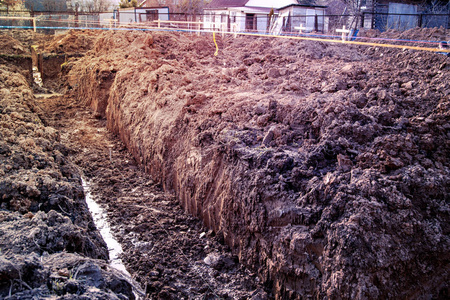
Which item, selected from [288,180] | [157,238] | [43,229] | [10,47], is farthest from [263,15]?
[43,229]

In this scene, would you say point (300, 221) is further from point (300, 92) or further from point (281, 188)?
point (300, 92)

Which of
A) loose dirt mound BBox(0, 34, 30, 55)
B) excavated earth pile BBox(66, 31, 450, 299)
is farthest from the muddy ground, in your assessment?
loose dirt mound BBox(0, 34, 30, 55)

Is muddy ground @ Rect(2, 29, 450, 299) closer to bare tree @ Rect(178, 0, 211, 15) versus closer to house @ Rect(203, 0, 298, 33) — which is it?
house @ Rect(203, 0, 298, 33)

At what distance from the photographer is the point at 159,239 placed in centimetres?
636

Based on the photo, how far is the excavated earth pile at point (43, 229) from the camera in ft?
10.2

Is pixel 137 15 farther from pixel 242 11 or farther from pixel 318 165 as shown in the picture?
pixel 318 165

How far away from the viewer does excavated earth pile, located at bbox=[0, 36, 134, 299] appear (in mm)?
3105

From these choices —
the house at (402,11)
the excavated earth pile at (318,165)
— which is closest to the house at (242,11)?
Result: the house at (402,11)

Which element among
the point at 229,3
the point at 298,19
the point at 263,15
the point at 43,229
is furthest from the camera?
the point at 229,3

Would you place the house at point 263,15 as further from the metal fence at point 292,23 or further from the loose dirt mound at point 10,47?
the loose dirt mound at point 10,47

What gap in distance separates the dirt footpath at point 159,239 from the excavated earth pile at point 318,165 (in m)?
0.25

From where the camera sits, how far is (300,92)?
7.34m

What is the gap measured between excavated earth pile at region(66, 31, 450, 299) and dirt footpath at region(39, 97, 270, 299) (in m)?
0.25

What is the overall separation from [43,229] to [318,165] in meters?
3.61
